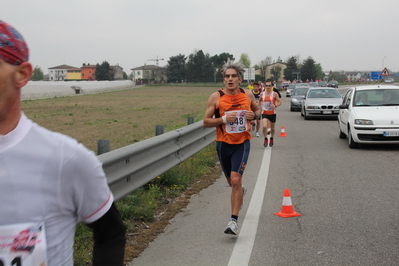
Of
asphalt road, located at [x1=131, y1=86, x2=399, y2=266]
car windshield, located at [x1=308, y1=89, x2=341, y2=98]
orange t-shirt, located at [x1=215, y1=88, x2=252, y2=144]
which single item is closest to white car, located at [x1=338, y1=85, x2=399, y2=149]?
asphalt road, located at [x1=131, y1=86, x2=399, y2=266]

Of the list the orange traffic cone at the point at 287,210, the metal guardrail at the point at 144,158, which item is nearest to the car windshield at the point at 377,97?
the metal guardrail at the point at 144,158

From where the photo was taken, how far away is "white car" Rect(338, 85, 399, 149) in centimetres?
1293

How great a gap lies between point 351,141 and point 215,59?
146m

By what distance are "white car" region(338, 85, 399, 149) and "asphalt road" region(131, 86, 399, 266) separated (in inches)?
70.8

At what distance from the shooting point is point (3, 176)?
1.68 meters

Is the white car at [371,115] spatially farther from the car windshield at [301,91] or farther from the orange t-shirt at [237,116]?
the car windshield at [301,91]

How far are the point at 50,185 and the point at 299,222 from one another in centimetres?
505

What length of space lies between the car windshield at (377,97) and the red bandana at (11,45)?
539 inches

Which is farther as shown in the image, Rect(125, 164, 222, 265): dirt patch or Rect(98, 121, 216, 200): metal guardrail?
Rect(98, 121, 216, 200): metal guardrail

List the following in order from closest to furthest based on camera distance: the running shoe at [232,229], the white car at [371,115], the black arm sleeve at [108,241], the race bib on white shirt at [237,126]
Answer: the black arm sleeve at [108,241]
the running shoe at [232,229]
the race bib on white shirt at [237,126]
the white car at [371,115]

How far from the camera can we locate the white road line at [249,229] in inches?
199

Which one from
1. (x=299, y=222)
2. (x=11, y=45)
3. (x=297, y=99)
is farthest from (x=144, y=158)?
(x=297, y=99)

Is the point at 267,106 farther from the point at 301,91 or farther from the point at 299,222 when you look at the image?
the point at 301,91

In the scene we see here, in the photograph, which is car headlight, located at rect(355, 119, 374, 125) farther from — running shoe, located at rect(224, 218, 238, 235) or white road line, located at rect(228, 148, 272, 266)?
running shoe, located at rect(224, 218, 238, 235)
